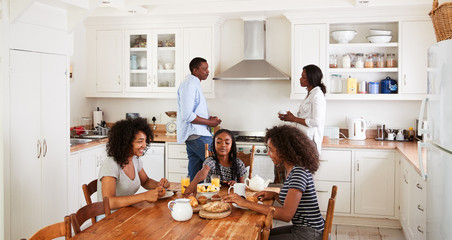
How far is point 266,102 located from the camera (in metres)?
5.34

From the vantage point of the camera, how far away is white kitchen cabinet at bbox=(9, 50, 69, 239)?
313 centimetres

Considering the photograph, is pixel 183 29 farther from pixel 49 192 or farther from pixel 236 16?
pixel 49 192

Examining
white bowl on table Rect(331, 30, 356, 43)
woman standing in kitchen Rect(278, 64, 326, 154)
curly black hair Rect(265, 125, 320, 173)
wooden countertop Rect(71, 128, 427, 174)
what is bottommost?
wooden countertop Rect(71, 128, 427, 174)

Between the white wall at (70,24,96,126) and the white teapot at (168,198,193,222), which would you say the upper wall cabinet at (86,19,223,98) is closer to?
the white wall at (70,24,96,126)

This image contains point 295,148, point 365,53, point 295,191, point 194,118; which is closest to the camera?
point 295,191

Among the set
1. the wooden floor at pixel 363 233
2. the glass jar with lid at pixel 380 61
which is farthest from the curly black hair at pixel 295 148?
the glass jar with lid at pixel 380 61

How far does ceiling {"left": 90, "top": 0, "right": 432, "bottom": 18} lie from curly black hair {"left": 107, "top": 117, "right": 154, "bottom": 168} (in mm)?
1982

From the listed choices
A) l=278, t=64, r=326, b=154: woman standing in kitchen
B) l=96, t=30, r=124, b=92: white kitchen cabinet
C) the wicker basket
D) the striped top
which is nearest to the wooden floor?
l=278, t=64, r=326, b=154: woman standing in kitchen

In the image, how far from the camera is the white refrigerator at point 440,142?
2.32m

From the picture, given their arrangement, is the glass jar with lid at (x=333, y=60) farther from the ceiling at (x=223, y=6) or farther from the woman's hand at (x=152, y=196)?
the woman's hand at (x=152, y=196)

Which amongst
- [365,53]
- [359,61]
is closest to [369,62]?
[359,61]

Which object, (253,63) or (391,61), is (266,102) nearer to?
(253,63)

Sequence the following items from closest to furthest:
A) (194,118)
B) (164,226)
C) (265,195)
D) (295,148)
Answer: (164,226)
(295,148)
(265,195)
(194,118)

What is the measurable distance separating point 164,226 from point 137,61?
3503 mm
